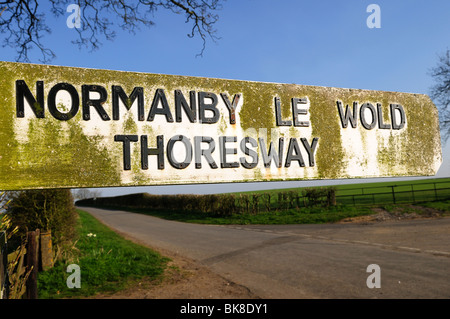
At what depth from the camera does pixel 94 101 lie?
108 cm

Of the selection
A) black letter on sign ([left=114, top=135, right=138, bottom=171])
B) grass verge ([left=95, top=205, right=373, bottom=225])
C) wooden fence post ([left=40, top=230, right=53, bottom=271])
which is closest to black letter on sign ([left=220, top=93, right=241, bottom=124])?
black letter on sign ([left=114, top=135, right=138, bottom=171])

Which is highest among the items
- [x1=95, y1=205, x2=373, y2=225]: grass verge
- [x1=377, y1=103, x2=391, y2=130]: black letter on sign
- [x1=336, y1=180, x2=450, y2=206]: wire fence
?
[x1=377, y1=103, x2=391, y2=130]: black letter on sign

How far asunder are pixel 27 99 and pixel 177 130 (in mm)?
487

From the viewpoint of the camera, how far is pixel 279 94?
129 centimetres

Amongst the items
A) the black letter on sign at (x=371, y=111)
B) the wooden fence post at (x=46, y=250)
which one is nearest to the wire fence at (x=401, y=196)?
the wooden fence post at (x=46, y=250)

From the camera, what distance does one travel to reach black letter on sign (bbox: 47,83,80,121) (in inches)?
41.0

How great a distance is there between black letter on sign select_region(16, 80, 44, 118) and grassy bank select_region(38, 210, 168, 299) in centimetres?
668

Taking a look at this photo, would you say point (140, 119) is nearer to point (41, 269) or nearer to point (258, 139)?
point (258, 139)

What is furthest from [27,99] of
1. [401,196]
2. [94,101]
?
[401,196]

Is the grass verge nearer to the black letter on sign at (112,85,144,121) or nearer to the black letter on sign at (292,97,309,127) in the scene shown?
the black letter on sign at (292,97,309,127)

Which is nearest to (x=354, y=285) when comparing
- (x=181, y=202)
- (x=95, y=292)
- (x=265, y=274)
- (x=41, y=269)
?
(x=265, y=274)

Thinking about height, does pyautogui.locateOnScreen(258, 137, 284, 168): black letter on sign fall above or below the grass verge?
→ above

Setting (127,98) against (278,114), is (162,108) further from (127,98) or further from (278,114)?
(278,114)

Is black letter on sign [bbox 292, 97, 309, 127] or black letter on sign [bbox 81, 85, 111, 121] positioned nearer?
black letter on sign [bbox 81, 85, 111, 121]
